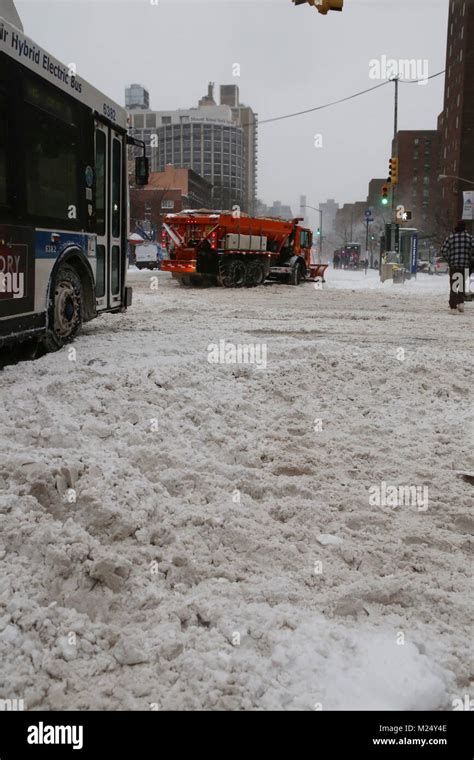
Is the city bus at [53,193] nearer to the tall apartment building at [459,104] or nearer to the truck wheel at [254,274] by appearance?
the truck wheel at [254,274]

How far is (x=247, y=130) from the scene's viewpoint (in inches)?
6737

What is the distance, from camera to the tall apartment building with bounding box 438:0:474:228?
278ft

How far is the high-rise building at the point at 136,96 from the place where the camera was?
614 ft

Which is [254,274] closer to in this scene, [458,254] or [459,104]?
[458,254]

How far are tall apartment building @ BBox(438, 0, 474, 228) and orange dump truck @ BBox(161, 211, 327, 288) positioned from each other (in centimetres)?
6133

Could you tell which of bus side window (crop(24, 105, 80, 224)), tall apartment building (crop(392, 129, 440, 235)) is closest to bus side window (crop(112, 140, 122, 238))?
bus side window (crop(24, 105, 80, 224))

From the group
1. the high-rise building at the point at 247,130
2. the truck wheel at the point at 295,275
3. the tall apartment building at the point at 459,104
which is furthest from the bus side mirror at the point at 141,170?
the high-rise building at the point at 247,130

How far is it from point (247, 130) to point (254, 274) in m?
156

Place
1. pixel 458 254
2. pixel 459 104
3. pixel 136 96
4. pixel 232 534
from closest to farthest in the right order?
pixel 232 534 → pixel 458 254 → pixel 459 104 → pixel 136 96

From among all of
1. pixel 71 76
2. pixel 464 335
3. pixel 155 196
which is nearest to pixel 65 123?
pixel 71 76

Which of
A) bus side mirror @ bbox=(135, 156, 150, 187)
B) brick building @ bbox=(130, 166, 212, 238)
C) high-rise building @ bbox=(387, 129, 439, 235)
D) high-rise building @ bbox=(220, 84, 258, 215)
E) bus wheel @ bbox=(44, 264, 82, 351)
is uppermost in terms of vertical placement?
high-rise building @ bbox=(220, 84, 258, 215)

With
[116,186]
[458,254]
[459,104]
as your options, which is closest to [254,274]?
[458,254]

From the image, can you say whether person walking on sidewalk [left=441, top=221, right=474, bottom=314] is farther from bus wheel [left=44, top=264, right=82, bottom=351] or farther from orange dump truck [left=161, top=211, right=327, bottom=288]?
bus wheel [left=44, top=264, right=82, bottom=351]

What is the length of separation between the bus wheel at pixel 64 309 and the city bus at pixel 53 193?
13 millimetres
